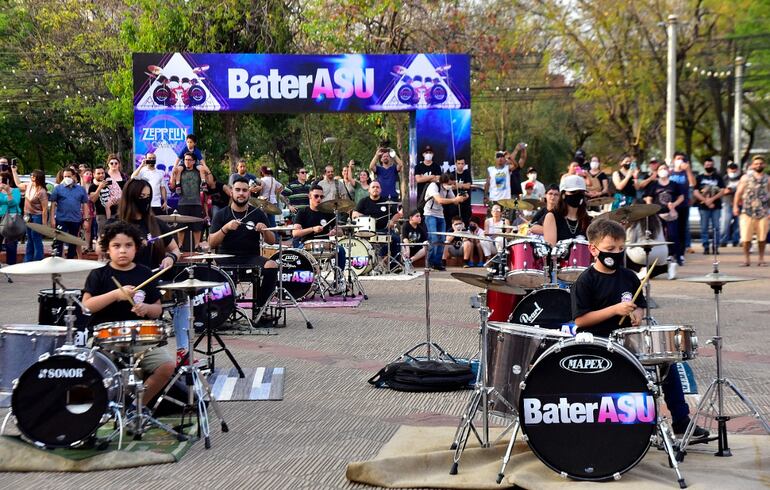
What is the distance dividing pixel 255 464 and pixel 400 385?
276 cm

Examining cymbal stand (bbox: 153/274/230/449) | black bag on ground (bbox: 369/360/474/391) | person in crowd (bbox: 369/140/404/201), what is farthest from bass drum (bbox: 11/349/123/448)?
person in crowd (bbox: 369/140/404/201)

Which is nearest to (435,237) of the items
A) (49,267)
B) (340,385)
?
(340,385)

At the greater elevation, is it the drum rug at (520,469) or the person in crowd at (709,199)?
the person in crowd at (709,199)

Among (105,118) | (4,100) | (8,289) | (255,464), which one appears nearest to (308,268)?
(8,289)

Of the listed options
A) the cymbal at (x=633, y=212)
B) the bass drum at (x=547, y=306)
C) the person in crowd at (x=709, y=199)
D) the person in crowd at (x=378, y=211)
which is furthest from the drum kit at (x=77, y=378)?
the person in crowd at (x=709, y=199)

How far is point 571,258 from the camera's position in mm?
11188

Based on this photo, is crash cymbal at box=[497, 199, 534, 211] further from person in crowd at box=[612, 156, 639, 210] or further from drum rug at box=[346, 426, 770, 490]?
drum rug at box=[346, 426, 770, 490]

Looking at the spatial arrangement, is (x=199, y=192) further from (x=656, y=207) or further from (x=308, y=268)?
(x=656, y=207)

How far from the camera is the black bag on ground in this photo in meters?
9.80

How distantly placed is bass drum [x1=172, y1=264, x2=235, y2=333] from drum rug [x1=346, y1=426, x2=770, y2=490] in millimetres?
4934

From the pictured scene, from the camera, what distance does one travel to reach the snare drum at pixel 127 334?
7.48 m

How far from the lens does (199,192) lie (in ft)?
69.4

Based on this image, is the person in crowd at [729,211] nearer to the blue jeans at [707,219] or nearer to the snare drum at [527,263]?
the blue jeans at [707,219]

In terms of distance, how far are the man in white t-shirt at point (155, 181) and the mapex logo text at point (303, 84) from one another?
3.18 meters
